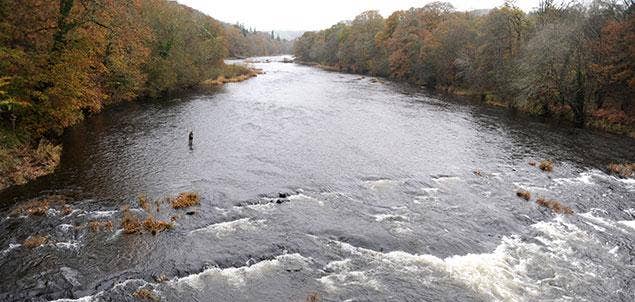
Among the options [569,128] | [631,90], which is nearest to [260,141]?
[569,128]

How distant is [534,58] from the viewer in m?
51.2

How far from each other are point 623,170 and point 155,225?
3312 cm

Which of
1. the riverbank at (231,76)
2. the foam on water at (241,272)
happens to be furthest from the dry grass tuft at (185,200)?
the riverbank at (231,76)

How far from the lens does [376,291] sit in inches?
624

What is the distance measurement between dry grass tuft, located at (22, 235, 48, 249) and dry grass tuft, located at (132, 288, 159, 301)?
5747 mm

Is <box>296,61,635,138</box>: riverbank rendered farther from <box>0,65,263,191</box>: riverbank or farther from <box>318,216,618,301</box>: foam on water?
<box>0,65,263,191</box>: riverbank

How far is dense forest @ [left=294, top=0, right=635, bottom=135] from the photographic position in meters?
47.2

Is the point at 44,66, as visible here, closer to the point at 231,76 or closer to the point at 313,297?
the point at 313,297

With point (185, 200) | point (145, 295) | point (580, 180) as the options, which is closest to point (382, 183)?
point (185, 200)

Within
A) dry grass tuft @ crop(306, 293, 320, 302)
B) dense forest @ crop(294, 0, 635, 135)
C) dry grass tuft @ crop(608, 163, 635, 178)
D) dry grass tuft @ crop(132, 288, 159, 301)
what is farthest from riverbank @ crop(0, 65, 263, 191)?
dense forest @ crop(294, 0, 635, 135)

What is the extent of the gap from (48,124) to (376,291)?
27035 millimetres

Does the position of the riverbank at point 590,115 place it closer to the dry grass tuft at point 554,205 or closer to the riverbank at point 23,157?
the dry grass tuft at point 554,205

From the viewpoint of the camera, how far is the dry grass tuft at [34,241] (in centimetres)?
1738

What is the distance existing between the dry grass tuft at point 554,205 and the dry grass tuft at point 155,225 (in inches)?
818
